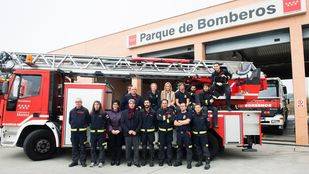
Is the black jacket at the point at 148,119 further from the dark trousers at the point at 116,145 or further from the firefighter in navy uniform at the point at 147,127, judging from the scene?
the dark trousers at the point at 116,145

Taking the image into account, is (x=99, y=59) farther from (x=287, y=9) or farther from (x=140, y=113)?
(x=287, y=9)

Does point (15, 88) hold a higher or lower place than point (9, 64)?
lower

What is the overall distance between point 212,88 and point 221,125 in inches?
41.5

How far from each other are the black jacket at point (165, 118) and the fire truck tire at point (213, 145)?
138cm

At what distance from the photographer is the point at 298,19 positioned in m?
11.9

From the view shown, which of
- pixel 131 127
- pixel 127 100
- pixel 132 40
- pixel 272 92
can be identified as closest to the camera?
pixel 131 127

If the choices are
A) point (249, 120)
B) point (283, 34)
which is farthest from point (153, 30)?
point (249, 120)

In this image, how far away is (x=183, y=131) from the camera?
24.8 feet

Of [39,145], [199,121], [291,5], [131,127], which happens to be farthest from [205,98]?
[291,5]

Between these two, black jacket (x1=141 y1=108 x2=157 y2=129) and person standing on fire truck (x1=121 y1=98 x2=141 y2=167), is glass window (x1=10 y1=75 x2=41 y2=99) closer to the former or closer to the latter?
person standing on fire truck (x1=121 y1=98 x2=141 y2=167)

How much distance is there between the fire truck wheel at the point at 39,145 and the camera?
7871mm

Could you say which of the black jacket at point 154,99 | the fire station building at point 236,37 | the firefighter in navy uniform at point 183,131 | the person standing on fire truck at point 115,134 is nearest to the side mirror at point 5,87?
the person standing on fire truck at point 115,134

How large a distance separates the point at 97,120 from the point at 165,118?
167 cm

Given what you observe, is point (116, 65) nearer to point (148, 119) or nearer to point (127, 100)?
point (127, 100)
